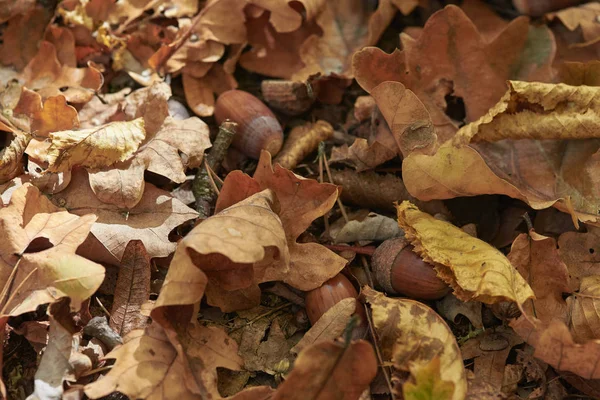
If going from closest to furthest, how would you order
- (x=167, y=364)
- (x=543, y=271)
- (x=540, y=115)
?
1. (x=167, y=364)
2. (x=543, y=271)
3. (x=540, y=115)

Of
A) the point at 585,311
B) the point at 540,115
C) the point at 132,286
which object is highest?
the point at 540,115

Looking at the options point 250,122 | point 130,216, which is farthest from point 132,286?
point 250,122

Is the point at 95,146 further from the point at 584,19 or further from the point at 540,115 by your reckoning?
the point at 584,19

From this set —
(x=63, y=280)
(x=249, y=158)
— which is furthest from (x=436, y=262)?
(x=63, y=280)

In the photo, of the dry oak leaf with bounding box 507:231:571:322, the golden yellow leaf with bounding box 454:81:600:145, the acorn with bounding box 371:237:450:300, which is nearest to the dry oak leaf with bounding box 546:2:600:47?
the golden yellow leaf with bounding box 454:81:600:145

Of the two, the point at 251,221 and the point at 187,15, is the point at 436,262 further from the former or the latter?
the point at 187,15
